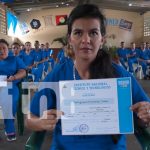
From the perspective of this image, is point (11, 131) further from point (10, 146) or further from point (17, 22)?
point (17, 22)

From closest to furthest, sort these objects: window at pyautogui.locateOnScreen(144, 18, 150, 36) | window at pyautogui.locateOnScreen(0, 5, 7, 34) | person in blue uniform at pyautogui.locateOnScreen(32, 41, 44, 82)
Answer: person in blue uniform at pyautogui.locateOnScreen(32, 41, 44, 82), window at pyautogui.locateOnScreen(0, 5, 7, 34), window at pyautogui.locateOnScreen(144, 18, 150, 36)

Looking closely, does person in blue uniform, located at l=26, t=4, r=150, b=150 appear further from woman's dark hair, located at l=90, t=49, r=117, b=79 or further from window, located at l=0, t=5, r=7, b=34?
window, located at l=0, t=5, r=7, b=34

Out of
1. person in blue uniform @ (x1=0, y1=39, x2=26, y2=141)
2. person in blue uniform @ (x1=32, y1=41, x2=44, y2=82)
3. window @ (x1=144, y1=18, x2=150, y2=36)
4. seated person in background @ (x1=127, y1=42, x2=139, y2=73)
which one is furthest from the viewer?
window @ (x1=144, y1=18, x2=150, y2=36)

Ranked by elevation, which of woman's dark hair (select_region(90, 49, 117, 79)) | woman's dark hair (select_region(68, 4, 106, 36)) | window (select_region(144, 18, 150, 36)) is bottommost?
woman's dark hair (select_region(90, 49, 117, 79))

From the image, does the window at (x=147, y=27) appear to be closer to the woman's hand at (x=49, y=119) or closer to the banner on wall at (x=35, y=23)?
the banner on wall at (x=35, y=23)

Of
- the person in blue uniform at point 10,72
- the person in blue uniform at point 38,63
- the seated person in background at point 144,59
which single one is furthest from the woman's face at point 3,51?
the seated person in background at point 144,59

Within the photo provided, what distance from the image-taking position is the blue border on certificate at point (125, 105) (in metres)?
1.23

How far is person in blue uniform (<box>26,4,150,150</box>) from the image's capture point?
4.11 ft

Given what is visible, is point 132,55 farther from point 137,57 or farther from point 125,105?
point 125,105

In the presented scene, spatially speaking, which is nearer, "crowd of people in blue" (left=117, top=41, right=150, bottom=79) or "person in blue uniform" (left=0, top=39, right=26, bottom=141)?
"person in blue uniform" (left=0, top=39, right=26, bottom=141)

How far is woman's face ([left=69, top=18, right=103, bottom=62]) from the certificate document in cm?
13

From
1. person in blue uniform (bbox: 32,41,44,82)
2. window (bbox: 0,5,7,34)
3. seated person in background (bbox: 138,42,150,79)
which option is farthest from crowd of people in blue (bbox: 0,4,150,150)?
window (bbox: 0,5,7,34)

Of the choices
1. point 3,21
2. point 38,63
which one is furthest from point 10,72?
point 3,21

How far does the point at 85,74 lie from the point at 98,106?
205 mm
